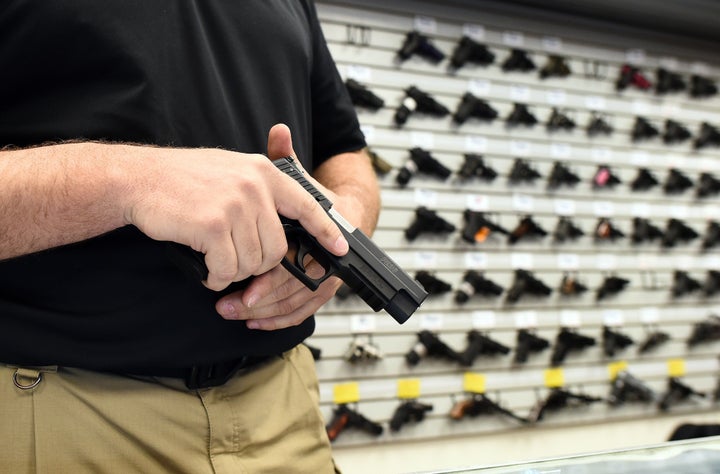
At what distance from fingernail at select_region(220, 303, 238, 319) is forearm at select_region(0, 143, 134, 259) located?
8.3 inches

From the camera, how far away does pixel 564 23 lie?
3293 mm

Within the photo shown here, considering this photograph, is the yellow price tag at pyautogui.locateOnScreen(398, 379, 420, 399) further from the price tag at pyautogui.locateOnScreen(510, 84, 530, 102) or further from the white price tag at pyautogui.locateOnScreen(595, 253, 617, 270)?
the price tag at pyautogui.locateOnScreen(510, 84, 530, 102)

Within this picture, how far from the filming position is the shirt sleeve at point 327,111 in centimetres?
129

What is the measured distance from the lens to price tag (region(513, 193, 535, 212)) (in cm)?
319

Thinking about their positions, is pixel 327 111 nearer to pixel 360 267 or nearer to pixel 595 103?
pixel 360 267

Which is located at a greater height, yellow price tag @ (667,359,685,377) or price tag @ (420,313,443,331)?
price tag @ (420,313,443,331)

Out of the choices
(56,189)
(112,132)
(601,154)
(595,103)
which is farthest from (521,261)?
(56,189)

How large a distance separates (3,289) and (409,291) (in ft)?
1.99

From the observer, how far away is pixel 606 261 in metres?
3.40

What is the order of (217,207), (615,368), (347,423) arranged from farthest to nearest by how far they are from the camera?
(615,368)
(347,423)
(217,207)

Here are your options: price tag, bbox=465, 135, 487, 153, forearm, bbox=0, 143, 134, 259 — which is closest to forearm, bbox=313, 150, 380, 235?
forearm, bbox=0, 143, 134, 259

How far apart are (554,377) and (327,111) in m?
2.46

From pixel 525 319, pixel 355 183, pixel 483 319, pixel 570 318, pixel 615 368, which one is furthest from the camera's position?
pixel 615 368

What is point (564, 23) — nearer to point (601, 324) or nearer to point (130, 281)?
point (601, 324)
